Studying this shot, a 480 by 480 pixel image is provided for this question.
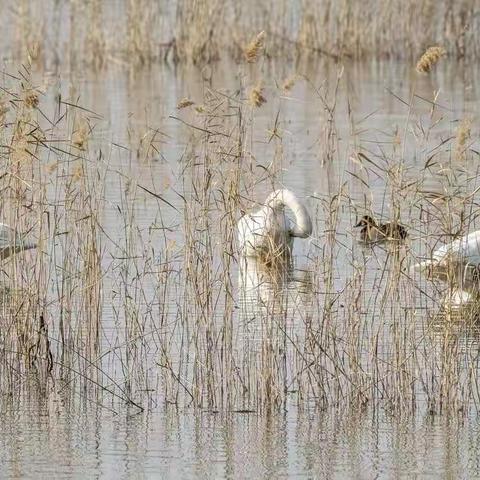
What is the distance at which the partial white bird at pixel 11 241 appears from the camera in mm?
7422

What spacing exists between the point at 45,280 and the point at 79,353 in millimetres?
382

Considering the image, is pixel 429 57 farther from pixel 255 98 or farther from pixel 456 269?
pixel 456 269

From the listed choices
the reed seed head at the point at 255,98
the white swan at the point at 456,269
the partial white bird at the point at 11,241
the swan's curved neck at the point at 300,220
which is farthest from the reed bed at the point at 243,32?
the reed seed head at the point at 255,98

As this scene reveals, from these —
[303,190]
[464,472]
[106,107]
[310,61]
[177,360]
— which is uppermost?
[310,61]

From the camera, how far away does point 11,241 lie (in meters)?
7.48

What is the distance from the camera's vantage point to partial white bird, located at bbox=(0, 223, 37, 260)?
742 cm

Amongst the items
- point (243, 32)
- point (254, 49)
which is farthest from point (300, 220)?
point (243, 32)

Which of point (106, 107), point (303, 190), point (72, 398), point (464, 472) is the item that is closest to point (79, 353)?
point (72, 398)

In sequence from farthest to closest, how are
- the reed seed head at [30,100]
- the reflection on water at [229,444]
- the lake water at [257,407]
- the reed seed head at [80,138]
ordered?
the reed seed head at [80,138] < the reed seed head at [30,100] < the lake water at [257,407] < the reflection on water at [229,444]

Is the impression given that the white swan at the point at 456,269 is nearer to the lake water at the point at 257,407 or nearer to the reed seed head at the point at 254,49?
the lake water at the point at 257,407

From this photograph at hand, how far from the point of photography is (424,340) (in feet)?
23.6

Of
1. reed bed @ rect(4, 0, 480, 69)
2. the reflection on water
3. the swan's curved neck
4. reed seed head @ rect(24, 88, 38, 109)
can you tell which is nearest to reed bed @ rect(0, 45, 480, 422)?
reed seed head @ rect(24, 88, 38, 109)

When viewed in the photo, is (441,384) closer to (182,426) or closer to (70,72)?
(182,426)

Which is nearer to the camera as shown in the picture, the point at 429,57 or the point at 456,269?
the point at 429,57
